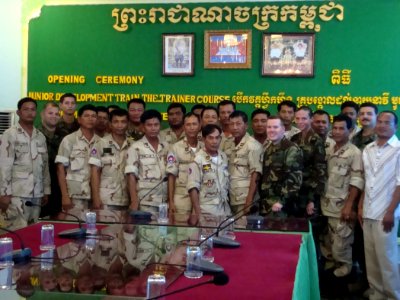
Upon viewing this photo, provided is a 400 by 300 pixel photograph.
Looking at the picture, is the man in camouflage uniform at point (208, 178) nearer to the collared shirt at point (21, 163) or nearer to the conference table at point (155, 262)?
the conference table at point (155, 262)

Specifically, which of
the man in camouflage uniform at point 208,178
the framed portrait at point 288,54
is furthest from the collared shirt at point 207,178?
the framed portrait at point 288,54

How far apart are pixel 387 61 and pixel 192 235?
3.46 meters

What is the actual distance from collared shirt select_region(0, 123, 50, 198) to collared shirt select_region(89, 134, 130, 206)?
1.76ft

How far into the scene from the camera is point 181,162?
14.3 ft

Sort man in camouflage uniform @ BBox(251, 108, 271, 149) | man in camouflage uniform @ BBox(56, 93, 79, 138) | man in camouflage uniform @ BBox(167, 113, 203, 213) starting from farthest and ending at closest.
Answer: man in camouflage uniform @ BBox(56, 93, 79, 138), man in camouflage uniform @ BBox(251, 108, 271, 149), man in camouflage uniform @ BBox(167, 113, 203, 213)

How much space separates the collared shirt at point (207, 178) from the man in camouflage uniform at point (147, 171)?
34cm

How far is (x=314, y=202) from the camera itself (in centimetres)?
439

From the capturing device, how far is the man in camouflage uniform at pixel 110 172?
4.41m

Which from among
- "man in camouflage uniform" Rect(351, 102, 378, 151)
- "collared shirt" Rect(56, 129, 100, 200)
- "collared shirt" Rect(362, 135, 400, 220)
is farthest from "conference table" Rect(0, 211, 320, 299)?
"man in camouflage uniform" Rect(351, 102, 378, 151)

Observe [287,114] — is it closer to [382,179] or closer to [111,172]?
[382,179]

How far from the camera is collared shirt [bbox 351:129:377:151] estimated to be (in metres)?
4.43

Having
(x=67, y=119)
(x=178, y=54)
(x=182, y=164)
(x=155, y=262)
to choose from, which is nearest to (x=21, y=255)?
(x=155, y=262)

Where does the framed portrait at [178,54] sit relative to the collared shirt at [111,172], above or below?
above

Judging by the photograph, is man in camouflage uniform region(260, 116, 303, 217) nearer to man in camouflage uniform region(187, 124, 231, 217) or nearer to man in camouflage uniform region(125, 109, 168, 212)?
man in camouflage uniform region(187, 124, 231, 217)
